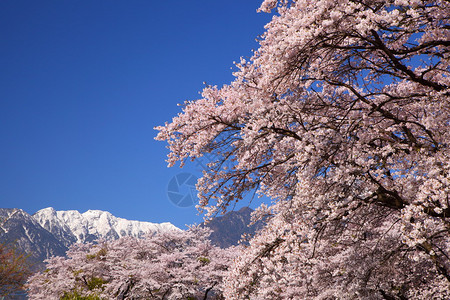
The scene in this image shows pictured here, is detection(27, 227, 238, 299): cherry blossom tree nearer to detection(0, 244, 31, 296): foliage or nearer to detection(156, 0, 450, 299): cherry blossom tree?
detection(0, 244, 31, 296): foliage

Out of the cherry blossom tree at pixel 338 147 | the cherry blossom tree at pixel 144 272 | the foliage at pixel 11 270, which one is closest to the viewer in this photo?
the cherry blossom tree at pixel 338 147

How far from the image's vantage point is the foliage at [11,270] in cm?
2225

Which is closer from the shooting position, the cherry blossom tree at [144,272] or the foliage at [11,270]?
the foliage at [11,270]

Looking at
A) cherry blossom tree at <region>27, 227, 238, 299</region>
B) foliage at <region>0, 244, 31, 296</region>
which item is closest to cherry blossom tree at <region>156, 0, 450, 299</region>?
cherry blossom tree at <region>27, 227, 238, 299</region>

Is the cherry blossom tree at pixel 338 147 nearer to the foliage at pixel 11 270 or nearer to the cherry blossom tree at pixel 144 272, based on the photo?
the cherry blossom tree at pixel 144 272

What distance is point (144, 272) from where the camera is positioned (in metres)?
23.0

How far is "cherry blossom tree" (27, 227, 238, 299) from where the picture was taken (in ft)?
76.5

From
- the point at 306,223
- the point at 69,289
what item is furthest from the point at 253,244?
the point at 69,289

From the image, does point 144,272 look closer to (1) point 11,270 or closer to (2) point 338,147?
(1) point 11,270

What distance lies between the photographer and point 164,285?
23609 millimetres

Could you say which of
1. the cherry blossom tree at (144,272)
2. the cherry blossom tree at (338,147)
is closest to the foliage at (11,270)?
the cherry blossom tree at (144,272)

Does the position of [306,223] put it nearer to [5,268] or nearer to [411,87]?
[411,87]

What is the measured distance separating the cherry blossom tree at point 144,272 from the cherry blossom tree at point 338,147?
1283 cm

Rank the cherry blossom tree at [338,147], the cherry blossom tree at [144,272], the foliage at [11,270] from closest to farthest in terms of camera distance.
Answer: the cherry blossom tree at [338,147], the foliage at [11,270], the cherry blossom tree at [144,272]
